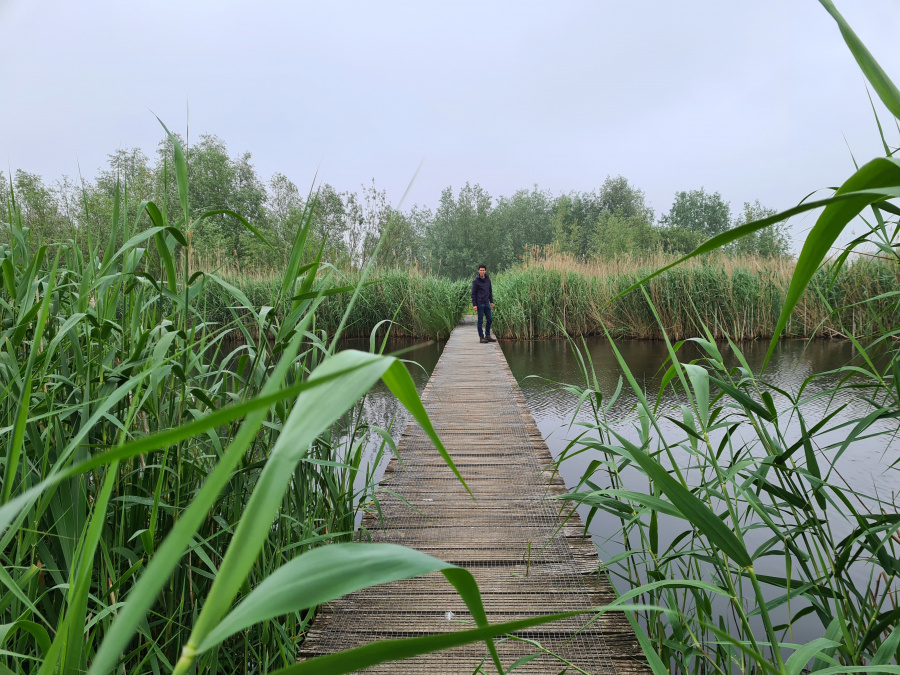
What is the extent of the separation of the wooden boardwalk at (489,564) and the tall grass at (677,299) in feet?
17.3

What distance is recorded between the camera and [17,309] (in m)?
1.49

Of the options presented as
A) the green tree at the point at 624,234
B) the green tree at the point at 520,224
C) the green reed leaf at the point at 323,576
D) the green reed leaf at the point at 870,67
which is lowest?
the green reed leaf at the point at 323,576

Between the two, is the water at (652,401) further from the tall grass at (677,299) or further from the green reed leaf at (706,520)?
the green reed leaf at (706,520)

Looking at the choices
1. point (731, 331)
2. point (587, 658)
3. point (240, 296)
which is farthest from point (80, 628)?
point (731, 331)

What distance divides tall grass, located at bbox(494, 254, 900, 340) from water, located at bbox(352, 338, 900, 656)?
1.63 feet

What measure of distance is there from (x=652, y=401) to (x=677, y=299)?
5450 millimetres

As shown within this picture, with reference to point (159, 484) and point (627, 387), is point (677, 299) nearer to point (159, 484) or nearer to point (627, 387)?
point (627, 387)

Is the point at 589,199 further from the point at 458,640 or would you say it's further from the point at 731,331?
the point at 458,640

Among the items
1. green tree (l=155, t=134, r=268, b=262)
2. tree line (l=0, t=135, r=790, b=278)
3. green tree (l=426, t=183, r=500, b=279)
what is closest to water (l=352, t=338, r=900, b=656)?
tree line (l=0, t=135, r=790, b=278)

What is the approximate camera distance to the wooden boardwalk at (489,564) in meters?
1.44

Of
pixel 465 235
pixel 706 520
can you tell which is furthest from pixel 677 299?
pixel 465 235

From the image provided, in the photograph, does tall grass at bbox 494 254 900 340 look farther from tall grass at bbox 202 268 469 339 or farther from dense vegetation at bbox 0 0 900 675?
dense vegetation at bbox 0 0 900 675

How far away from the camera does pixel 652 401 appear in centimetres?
441

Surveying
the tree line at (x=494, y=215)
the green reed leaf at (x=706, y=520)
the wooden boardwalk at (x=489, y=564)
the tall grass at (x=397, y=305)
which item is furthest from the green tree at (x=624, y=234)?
the green reed leaf at (x=706, y=520)
